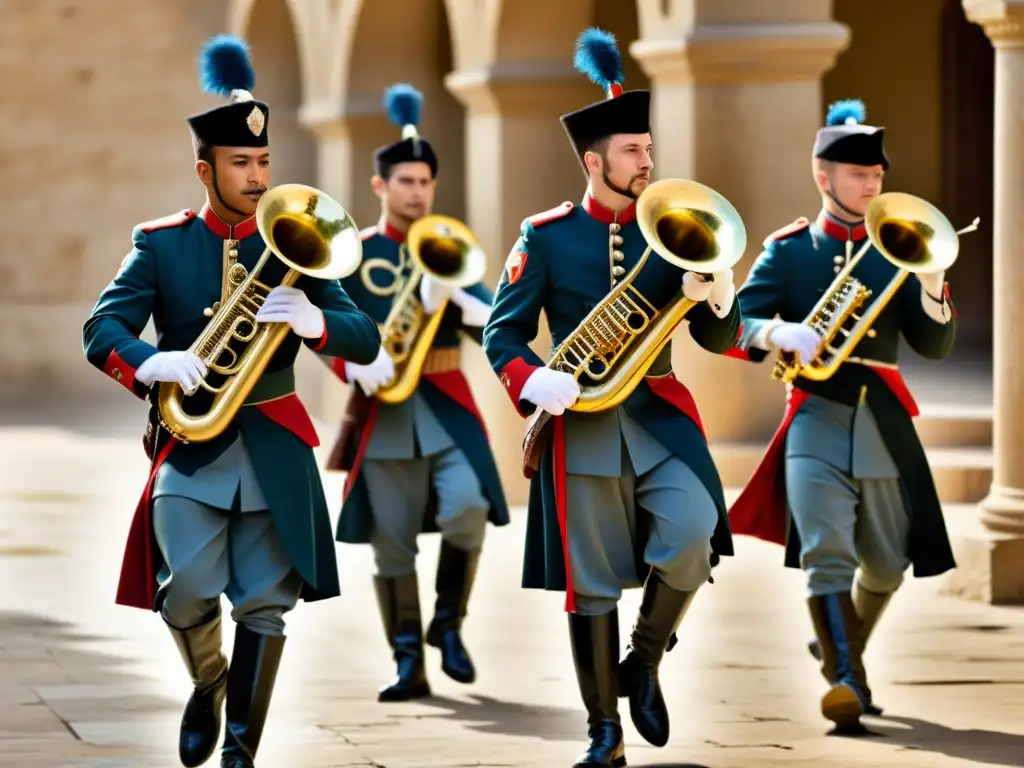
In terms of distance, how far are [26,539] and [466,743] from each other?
18.4 feet

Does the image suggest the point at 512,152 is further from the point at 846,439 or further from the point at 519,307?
the point at 519,307

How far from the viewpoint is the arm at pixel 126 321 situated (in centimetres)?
619

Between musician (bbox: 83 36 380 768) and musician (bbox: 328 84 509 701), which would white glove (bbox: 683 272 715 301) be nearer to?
musician (bbox: 83 36 380 768)

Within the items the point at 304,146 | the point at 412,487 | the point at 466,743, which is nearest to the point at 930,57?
the point at 304,146

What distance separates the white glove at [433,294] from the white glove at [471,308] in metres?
0.03

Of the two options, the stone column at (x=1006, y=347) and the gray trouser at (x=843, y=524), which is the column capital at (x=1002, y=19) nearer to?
the stone column at (x=1006, y=347)

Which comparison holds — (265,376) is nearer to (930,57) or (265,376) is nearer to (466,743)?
(466,743)

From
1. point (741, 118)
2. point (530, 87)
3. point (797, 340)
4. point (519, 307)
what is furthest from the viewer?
point (530, 87)

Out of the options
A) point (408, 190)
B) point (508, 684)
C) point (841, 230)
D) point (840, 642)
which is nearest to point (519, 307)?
point (841, 230)

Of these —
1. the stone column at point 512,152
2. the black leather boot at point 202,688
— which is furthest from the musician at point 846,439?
the stone column at point 512,152

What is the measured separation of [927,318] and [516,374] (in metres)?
1.54

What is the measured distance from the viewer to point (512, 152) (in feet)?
45.2

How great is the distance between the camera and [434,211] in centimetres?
1634

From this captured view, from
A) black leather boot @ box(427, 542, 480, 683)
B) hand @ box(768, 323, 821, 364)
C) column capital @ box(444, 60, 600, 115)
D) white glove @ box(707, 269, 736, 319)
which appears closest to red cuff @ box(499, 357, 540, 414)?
white glove @ box(707, 269, 736, 319)
